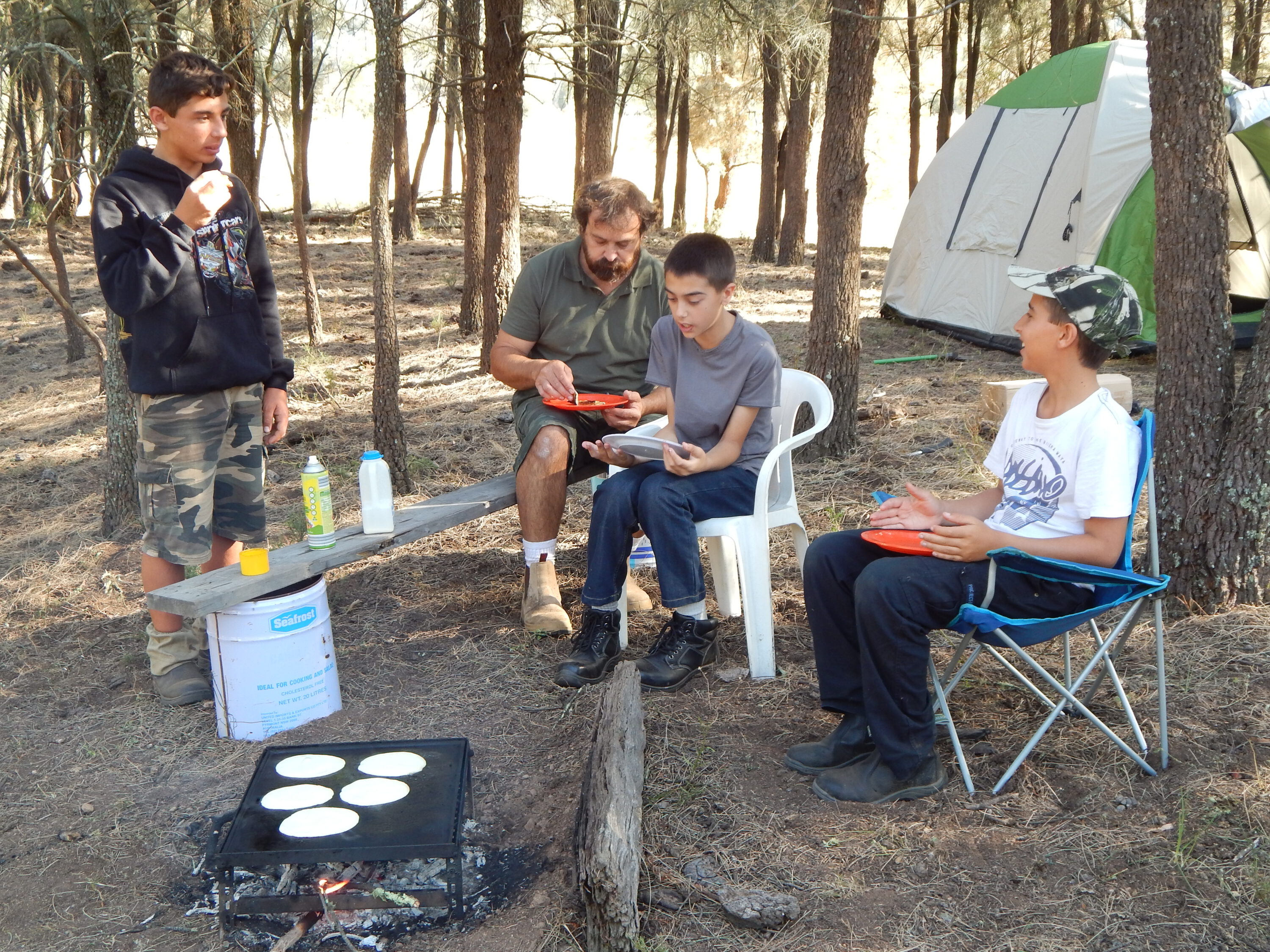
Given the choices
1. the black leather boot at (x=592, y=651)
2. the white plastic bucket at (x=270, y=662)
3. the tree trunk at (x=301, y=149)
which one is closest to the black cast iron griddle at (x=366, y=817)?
the white plastic bucket at (x=270, y=662)

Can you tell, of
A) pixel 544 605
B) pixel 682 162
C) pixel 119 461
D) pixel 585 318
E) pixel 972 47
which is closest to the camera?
pixel 544 605

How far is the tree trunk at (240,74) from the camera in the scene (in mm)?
6977

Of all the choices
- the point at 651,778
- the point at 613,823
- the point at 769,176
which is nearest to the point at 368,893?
the point at 613,823

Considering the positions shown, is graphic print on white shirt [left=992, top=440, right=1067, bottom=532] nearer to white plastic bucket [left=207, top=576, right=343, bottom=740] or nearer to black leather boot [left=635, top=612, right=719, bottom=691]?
black leather boot [left=635, top=612, right=719, bottom=691]

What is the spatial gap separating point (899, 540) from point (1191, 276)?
54.9 inches

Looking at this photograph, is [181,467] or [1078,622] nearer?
[1078,622]

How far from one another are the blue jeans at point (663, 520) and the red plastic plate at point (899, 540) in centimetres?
65

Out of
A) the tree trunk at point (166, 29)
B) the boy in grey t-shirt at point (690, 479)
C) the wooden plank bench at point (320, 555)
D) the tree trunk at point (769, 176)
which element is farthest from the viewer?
the tree trunk at point (769, 176)

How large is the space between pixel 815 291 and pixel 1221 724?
308 centimetres

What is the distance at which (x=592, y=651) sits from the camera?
3.15 meters

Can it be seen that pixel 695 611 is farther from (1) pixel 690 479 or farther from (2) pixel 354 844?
(2) pixel 354 844

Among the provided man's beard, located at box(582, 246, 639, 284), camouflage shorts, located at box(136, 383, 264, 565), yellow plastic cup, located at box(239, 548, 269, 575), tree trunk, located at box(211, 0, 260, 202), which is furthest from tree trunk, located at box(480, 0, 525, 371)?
yellow plastic cup, located at box(239, 548, 269, 575)

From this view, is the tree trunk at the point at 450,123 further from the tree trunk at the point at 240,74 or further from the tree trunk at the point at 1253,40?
the tree trunk at the point at 1253,40

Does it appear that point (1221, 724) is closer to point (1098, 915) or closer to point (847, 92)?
point (1098, 915)
